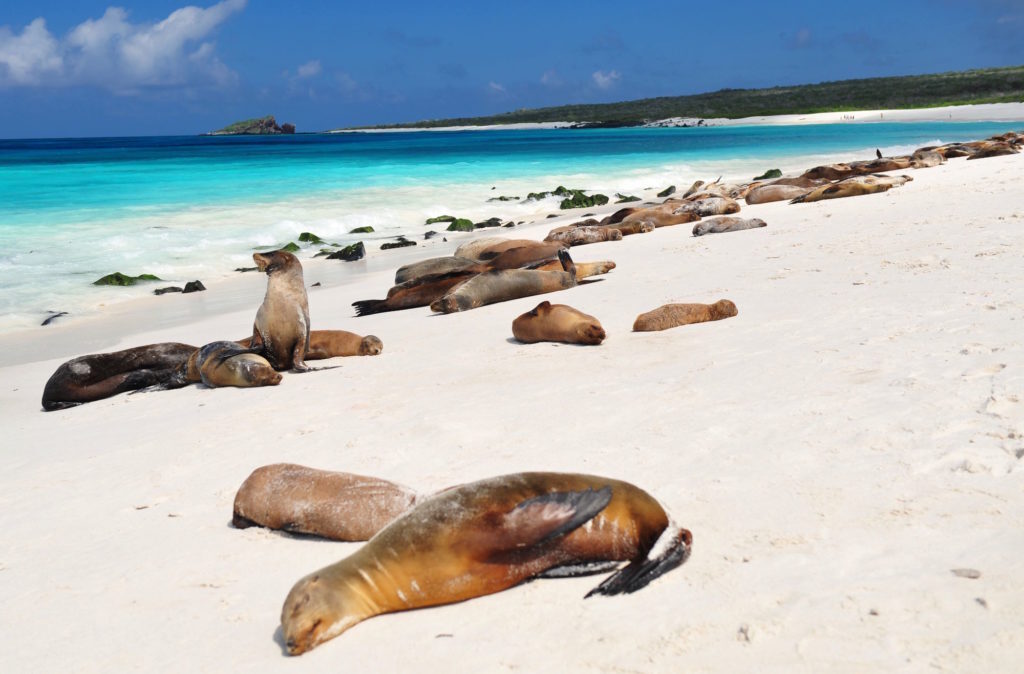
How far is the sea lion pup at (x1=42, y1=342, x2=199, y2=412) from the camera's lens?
676cm

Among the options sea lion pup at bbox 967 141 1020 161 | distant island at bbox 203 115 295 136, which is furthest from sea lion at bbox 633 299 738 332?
distant island at bbox 203 115 295 136

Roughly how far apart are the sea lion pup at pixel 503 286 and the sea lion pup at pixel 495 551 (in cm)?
564

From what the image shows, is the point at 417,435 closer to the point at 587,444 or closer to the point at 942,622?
the point at 587,444

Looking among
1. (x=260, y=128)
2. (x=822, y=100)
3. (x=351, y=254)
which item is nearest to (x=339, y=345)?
(x=351, y=254)

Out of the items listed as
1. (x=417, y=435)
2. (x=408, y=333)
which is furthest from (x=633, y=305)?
(x=417, y=435)

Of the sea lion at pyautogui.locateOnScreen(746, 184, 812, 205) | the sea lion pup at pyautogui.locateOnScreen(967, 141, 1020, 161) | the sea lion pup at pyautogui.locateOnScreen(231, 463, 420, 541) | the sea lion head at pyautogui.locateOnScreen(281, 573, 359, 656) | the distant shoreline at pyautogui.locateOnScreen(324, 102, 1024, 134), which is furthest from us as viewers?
the distant shoreline at pyautogui.locateOnScreen(324, 102, 1024, 134)

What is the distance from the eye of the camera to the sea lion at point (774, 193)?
15141mm

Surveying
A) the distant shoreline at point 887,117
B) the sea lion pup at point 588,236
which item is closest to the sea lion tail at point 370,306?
the sea lion pup at point 588,236

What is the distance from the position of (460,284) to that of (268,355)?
8.72 ft

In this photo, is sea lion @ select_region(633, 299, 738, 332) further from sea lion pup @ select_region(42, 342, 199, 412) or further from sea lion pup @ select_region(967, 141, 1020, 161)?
sea lion pup @ select_region(967, 141, 1020, 161)

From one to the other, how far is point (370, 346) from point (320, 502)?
11.3ft

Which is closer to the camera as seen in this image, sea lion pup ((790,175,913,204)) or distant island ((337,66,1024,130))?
sea lion pup ((790,175,913,204))

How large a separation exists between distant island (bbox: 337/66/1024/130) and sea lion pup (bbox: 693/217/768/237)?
6815cm

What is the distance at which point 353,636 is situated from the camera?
2.80 metres
